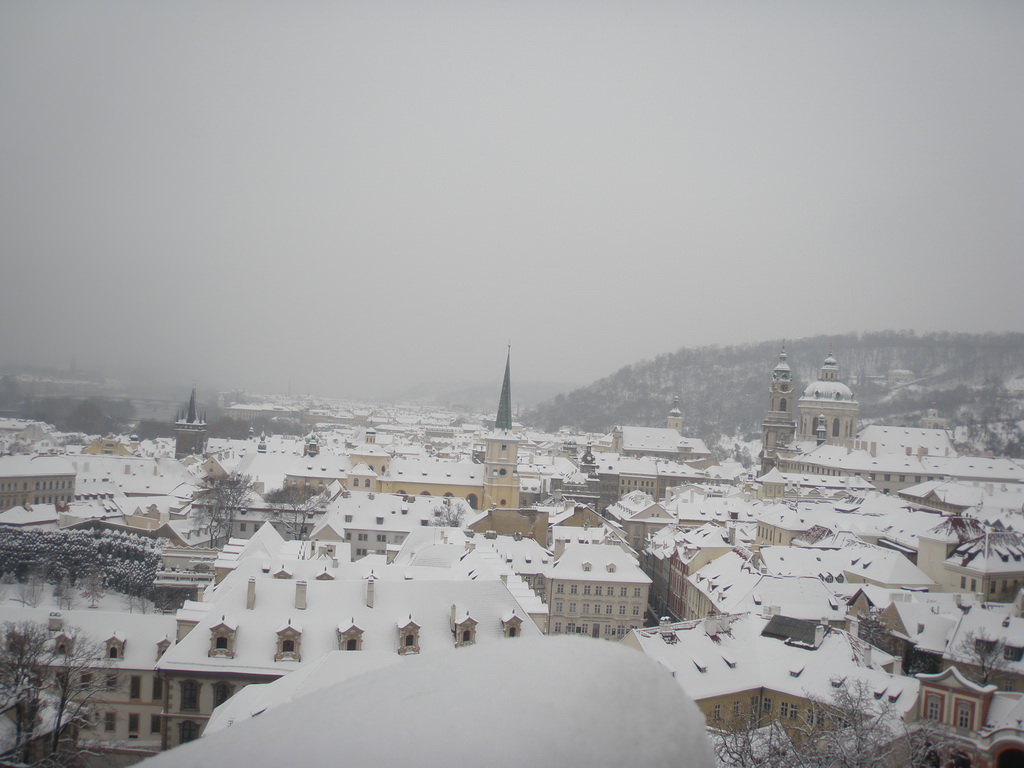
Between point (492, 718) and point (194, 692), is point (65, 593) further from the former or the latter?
point (492, 718)

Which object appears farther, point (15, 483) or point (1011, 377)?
point (15, 483)

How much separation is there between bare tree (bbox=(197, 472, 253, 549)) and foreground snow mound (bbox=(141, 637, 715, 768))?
33496 millimetres

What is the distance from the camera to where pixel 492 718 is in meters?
1.49

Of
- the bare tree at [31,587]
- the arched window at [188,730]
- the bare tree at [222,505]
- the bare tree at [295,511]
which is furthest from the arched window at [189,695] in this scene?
the bare tree at [295,511]

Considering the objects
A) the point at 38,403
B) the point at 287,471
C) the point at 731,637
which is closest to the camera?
the point at 731,637

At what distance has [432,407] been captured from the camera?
18875 centimetres

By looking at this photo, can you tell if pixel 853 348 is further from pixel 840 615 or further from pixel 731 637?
pixel 731 637

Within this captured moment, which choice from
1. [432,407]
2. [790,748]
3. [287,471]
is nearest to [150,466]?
[287,471]

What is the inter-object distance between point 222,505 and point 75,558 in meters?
8.86

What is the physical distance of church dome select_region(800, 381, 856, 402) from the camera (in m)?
65.8

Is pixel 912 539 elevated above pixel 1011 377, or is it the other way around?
pixel 1011 377

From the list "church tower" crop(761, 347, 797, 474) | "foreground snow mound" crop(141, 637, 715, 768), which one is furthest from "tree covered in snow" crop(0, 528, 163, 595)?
"church tower" crop(761, 347, 797, 474)

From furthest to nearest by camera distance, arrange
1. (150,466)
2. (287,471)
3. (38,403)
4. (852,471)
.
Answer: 1. (852,471)
2. (287,471)
3. (150,466)
4. (38,403)

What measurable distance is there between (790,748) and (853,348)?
63.9m
